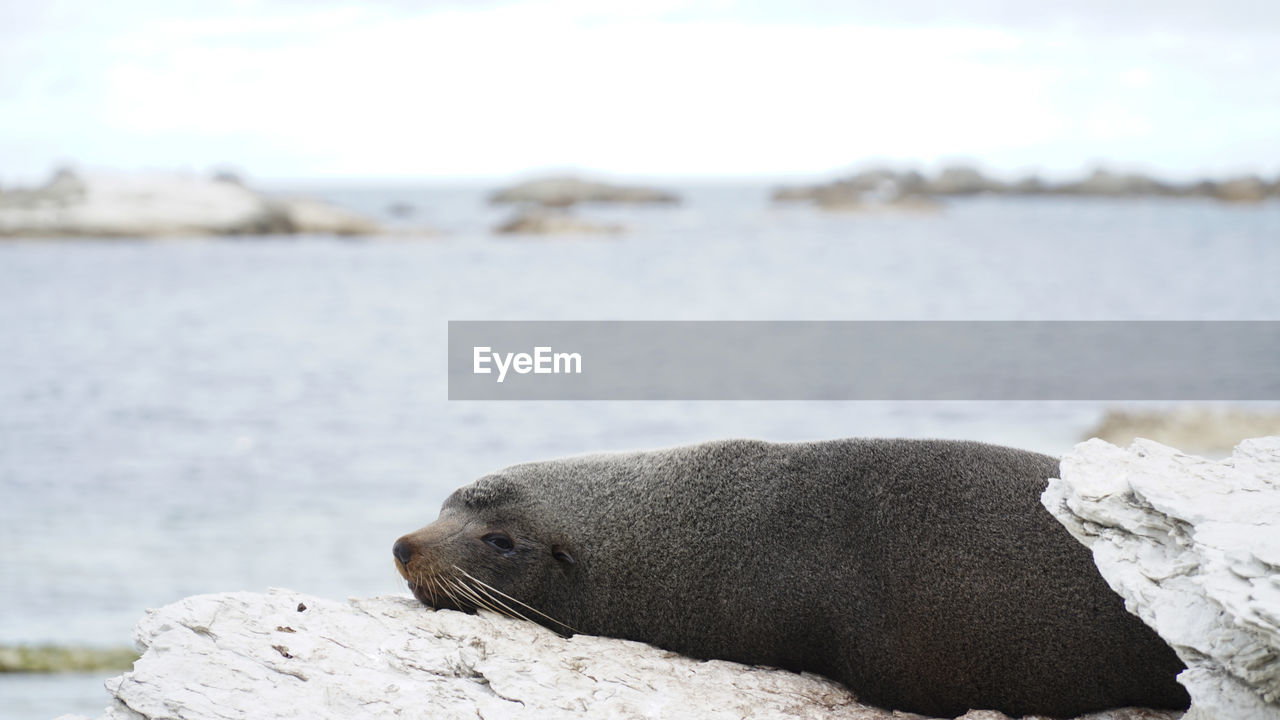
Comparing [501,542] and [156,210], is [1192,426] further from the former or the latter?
[156,210]

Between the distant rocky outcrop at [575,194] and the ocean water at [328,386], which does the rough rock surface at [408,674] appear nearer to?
the ocean water at [328,386]

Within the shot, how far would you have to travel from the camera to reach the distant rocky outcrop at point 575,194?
128125 millimetres

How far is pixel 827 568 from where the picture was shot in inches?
200

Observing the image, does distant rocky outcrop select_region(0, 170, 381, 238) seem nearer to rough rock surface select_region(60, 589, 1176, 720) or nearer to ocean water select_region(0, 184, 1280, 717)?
ocean water select_region(0, 184, 1280, 717)

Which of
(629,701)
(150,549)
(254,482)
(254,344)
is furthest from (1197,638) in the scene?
(254,344)

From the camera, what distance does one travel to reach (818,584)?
5.05 metres

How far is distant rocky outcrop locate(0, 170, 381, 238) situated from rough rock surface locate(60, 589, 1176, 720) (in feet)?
210

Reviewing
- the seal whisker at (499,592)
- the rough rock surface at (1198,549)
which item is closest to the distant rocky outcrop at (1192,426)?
the rough rock surface at (1198,549)

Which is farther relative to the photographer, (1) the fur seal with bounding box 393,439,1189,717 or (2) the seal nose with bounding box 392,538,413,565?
(2) the seal nose with bounding box 392,538,413,565

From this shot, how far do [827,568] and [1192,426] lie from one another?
1542cm

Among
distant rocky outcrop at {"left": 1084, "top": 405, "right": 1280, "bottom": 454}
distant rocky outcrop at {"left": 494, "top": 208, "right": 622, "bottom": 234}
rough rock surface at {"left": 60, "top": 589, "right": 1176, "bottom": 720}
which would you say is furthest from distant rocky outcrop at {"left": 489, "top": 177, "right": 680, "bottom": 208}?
rough rock surface at {"left": 60, "top": 589, "right": 1176, "bottom": 720}

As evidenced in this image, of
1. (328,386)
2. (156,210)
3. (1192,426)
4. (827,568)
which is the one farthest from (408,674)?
(156,210)

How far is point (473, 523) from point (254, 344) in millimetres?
27198

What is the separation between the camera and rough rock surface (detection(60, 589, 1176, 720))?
4332 millimetres
